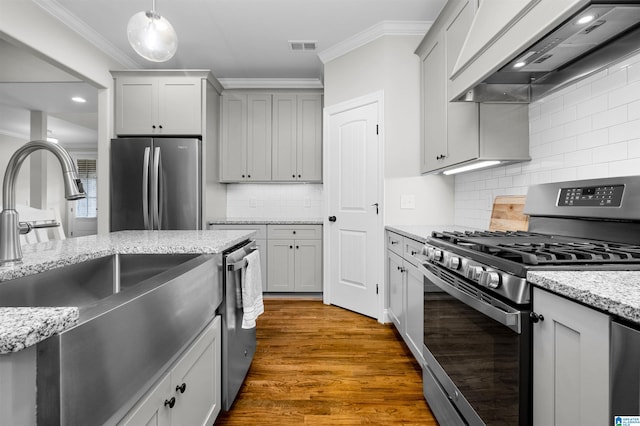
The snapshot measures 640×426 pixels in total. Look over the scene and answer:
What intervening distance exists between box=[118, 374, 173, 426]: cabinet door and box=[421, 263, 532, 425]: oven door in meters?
1.08

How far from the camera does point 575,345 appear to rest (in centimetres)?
78

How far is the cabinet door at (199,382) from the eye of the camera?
1.13m

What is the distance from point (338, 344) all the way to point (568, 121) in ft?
7.00

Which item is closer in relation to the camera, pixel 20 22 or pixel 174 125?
pixel 20 22

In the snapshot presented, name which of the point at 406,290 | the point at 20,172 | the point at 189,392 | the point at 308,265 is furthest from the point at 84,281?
the point at 20,172

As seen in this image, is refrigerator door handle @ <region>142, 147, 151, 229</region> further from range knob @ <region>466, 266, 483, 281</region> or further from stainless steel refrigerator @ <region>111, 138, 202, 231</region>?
range knob @ <region>466, 266, 483, 281</region>

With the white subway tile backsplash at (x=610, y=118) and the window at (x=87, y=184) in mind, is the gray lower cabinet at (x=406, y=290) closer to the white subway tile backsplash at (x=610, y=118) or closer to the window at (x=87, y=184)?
the white subway tile backsplash at (x=610, y=118)

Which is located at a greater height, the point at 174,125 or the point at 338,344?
the point at 174,125

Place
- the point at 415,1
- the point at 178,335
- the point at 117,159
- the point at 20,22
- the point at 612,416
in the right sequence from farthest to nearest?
1. the point at 117,159
2. the point at 415,1
3. the point at 20,22
4. the point at 178,335
5. the point at 612,416

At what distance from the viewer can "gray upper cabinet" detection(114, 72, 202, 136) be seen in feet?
11.9

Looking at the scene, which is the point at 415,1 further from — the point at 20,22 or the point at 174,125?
the point at 20,22

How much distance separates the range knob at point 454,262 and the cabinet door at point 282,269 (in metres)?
2.76

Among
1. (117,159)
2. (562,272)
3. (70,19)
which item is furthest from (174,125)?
(562,272)

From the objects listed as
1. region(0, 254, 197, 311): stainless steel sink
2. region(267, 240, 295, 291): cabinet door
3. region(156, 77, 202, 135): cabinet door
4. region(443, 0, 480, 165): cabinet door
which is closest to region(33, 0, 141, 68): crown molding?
region(156, 77, 202, 135): cabinet door
